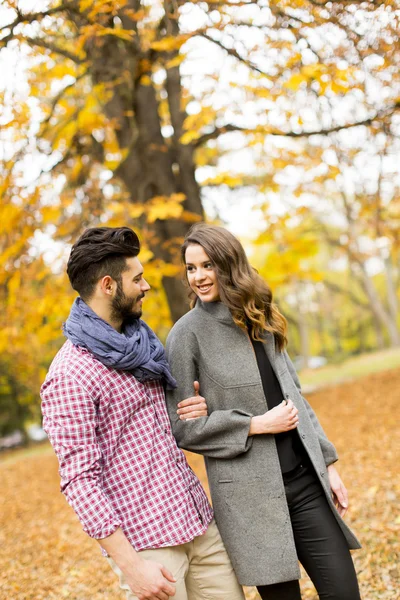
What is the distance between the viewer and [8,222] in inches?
263

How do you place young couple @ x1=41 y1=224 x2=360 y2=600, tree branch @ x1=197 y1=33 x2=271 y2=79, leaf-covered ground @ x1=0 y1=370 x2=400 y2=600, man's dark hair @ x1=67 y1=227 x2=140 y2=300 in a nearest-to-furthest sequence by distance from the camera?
young couple @ x1=41 y1=224 x2=360 y2=600, man's dark hair @ x1=67 y1=227 x2=140 y2=300, leaf-covered ground @ x1=0 y1=370 x2=400 y2=600, tree branch @ x1=197 y1=33 x2=271 y2=79

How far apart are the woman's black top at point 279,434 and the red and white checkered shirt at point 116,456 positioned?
1.40 feet

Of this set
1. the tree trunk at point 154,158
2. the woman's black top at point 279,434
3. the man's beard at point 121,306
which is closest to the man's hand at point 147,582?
the woman's black top at point 279,434

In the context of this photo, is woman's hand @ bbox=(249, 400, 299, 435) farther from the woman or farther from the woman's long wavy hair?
the woman's long wavy hair

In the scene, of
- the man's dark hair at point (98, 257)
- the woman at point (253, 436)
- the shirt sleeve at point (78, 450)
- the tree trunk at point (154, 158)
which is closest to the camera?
the shirt sleeve at point (78, 450)

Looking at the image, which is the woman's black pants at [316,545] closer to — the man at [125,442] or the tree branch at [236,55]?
the man at [125,442]

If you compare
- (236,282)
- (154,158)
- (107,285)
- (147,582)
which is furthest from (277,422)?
(154,158)

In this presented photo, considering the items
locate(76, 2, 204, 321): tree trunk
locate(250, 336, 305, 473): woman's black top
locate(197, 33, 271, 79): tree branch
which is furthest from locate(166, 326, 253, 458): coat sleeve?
locate(76, 2, 204, 321): tree trunk

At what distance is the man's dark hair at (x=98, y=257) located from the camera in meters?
2.43

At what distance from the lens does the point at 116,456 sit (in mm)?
2342

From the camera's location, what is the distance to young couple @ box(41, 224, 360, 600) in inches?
87.5

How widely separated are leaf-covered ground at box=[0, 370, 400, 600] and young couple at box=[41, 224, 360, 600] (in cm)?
165

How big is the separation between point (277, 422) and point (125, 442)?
2.18ft

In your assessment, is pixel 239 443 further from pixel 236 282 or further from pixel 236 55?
pixel 236 55
